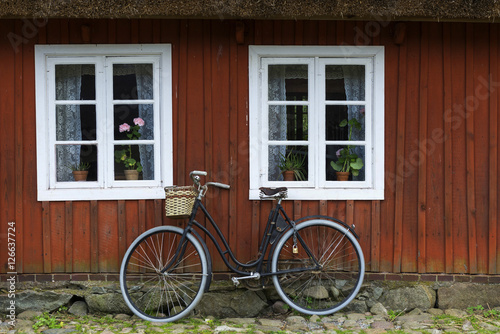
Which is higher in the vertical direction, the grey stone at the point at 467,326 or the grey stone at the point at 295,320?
the grey stone at the point at 295,320

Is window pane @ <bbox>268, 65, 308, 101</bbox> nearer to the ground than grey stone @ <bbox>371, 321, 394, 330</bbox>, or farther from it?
farther from it

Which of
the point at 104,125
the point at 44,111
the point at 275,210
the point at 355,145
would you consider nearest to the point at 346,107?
the point at 355,145

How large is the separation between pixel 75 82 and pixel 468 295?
162 inches

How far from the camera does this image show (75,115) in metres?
5.38

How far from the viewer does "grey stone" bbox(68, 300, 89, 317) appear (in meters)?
5.25

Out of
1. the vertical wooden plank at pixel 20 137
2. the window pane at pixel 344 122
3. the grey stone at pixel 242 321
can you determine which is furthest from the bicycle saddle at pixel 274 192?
the vertical wooden plank at pixel 20 137

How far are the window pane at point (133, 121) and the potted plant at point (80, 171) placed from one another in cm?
39

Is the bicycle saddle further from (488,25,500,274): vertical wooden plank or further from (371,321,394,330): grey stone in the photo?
(488,25,500,274): vertical wooden plank

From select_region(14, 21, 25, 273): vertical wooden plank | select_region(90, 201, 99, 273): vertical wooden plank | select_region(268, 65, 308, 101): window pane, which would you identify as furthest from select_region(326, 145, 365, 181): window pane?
select_region(14, 21, 25, 273): vertical wooden plank

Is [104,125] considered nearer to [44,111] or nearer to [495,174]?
[44,111]

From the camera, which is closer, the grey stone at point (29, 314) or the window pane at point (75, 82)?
the grey stone at point (29, 314)

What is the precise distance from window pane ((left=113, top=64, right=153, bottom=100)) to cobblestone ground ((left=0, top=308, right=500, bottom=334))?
79.3 inches

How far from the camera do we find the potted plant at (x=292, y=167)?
5.41 meters

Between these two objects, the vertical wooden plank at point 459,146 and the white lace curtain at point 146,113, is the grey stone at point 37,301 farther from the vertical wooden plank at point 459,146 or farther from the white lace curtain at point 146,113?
the vertical wooden plank at point 459,146
